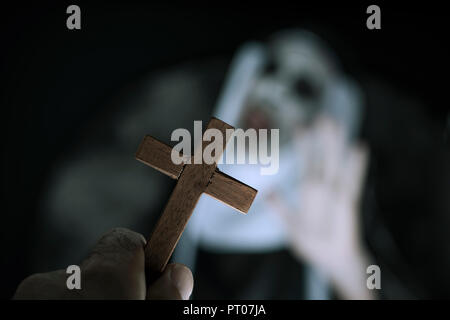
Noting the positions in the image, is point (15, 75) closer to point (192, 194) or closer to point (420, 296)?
point (192, 194)

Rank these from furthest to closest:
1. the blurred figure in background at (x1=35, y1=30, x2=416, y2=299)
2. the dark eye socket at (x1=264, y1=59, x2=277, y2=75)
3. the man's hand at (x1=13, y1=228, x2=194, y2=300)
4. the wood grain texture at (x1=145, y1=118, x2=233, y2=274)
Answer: the dark eye socket at (x1=264, y1=59, x2=277, y2=75) < the blurred figure in background at (x1=35, y1=30, x2=416, y2=299) < the wood grain texture at (x1=145, y1=118, x2=233, y2=274) < the man's hand at (x1=13, y1=228, x2=194, y2=300)

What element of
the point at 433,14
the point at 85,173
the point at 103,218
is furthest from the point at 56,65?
the point at 433,14

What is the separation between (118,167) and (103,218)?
0.33 m

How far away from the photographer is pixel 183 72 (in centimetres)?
246

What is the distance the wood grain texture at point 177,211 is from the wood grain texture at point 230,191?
2 centimetres

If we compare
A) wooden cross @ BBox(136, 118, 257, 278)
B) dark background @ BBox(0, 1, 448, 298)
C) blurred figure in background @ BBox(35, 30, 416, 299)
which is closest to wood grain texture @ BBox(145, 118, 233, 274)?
wooden cross @ BBox(136, 118, 257, 278)

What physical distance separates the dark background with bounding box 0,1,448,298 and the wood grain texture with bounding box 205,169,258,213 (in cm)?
169

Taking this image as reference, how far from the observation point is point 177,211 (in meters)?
0.88

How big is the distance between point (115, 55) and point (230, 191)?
188cm

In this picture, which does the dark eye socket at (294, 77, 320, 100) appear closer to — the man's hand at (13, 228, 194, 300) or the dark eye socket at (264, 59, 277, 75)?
the dark eye socket at (264, 59, 277, 75)

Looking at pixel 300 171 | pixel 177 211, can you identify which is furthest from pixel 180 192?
pixel 300 171

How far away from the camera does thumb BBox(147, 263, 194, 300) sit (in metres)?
0.77
